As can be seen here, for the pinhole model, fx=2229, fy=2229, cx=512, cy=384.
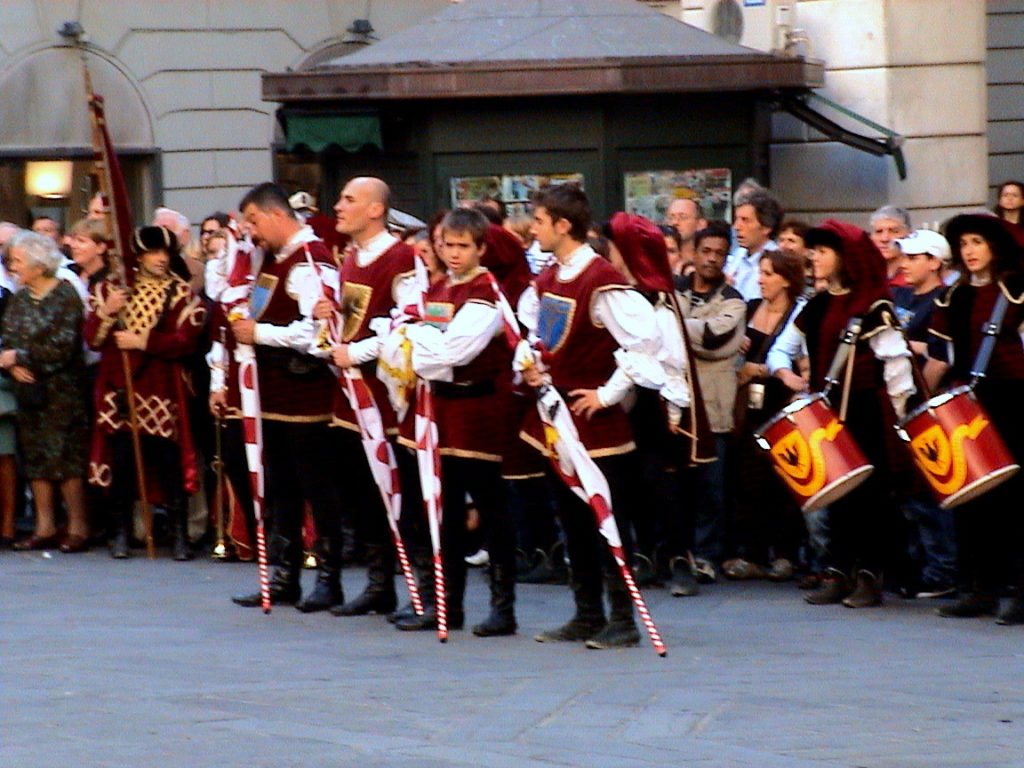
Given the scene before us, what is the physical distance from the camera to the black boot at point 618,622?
875cm

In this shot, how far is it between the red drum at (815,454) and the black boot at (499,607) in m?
1.34

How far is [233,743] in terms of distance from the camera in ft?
23.4

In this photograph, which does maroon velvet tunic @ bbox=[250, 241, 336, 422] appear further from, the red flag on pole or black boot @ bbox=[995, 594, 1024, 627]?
black boot @ bbox=[995, 594, 1024, 627]

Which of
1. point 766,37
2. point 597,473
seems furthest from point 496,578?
point 766,37

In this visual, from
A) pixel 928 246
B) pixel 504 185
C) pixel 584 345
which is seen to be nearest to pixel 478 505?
pixel 584 345

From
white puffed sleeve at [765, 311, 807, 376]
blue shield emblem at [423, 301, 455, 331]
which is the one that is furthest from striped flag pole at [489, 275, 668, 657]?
white puffed sleeve at [765, 311, 807, 376]

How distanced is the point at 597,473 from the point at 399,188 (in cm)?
641

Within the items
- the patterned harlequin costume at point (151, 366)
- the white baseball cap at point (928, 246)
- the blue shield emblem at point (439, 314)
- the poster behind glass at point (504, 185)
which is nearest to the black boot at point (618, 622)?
the blue shield emblem at point (439, 314)

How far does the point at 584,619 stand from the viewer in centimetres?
892

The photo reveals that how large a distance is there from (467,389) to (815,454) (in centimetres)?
158

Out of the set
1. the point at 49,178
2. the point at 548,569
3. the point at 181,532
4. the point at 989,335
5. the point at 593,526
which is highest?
the point at 49,178

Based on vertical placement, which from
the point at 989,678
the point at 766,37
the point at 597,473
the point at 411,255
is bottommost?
the point at 989,678

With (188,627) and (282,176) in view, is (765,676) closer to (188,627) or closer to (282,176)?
(188,627)

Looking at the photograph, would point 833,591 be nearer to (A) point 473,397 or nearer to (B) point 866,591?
(B) point 866,591
